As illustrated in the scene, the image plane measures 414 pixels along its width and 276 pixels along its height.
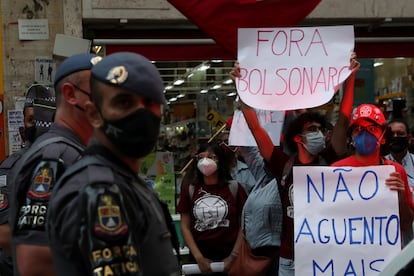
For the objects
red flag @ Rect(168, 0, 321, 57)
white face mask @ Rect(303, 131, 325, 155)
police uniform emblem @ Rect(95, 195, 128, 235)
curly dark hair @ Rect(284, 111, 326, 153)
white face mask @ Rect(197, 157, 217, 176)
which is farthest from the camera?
white face mask @ Rect(197, 157, 217, 176)

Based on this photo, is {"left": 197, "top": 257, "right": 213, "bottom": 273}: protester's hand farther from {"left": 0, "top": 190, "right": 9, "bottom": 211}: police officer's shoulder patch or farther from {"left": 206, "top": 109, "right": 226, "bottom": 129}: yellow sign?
{"left": 206, "top": 109, "right": 226, "bottom": 129}: yellow sign

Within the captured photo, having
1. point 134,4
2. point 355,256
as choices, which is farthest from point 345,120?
point 134,4

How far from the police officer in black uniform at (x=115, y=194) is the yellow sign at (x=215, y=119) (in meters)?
8.57

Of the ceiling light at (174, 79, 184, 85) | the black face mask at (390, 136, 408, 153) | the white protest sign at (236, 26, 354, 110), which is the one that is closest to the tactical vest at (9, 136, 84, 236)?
the white protest sign at (236, 26, 354, 110)

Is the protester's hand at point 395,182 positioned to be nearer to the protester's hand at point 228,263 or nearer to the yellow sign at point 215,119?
the protester's hand at point 228,263

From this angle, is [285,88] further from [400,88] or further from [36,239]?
[400,88]

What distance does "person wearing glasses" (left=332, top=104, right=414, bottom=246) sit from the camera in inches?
182

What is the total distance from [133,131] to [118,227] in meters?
0.33

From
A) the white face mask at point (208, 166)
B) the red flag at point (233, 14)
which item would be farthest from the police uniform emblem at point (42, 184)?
the white face mask at point (208, 166)

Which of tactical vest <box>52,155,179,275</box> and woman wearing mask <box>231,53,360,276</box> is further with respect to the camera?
woman wearing mask <box>231,53,360,276</box>

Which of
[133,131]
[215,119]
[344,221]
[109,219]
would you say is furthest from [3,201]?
[215,119]

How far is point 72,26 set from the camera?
888 cm

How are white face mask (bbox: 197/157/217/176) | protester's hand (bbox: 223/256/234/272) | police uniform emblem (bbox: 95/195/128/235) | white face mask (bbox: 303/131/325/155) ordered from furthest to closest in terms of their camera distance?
white face mask (bbox: 197/157/217/176) → protester's hand (bbox: 223/256/234/272) → white face mask (bbox: 303/131/325/155) → police uniform emblem (bbox: 95/195/128/235)

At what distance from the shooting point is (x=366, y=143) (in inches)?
183
